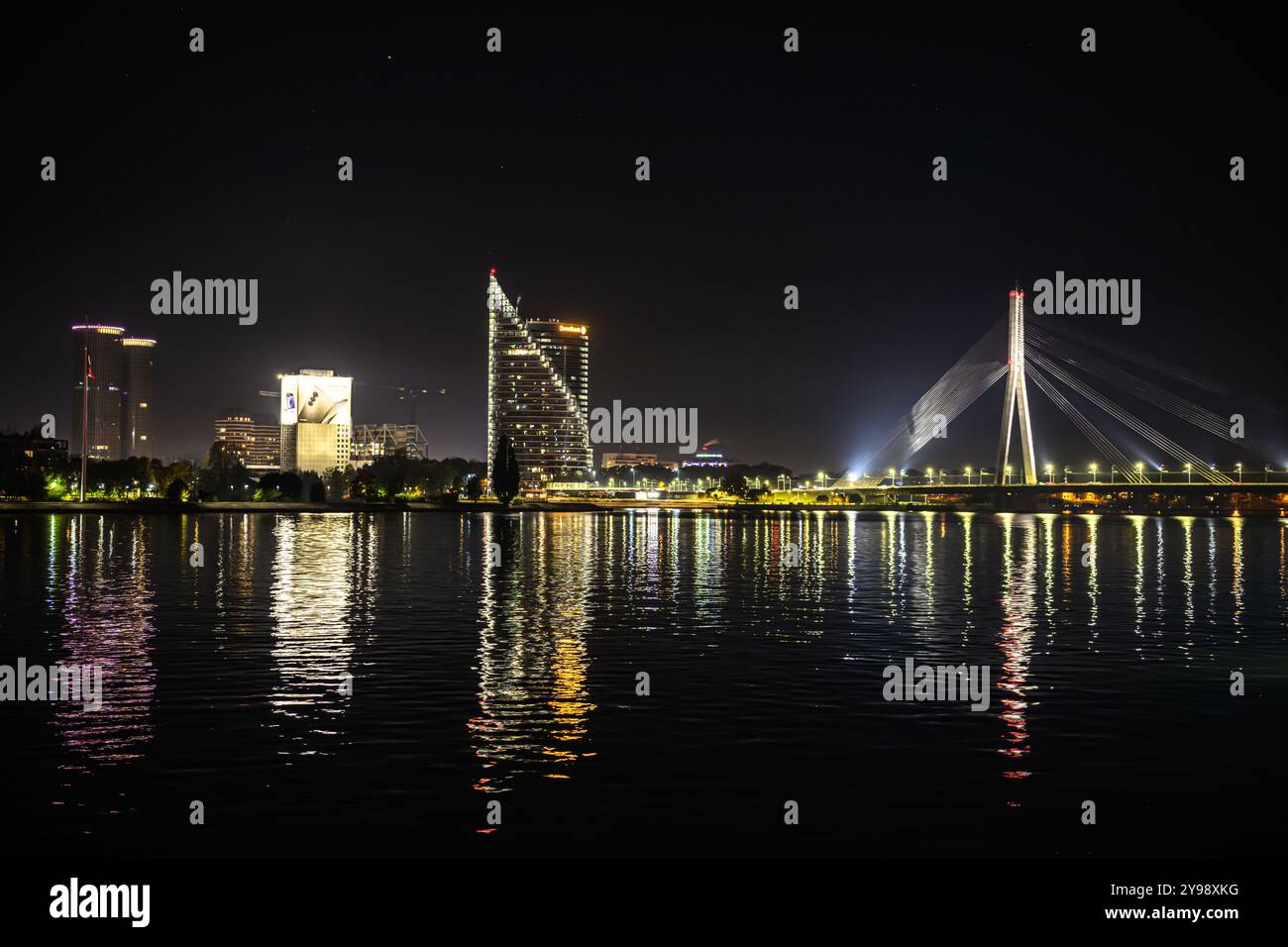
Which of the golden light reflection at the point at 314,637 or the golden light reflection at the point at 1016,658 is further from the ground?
the golden light reflection at the point at 314,637

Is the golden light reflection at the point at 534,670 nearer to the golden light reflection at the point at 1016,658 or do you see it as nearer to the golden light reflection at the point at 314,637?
the golden light reflection at the point at 314,637

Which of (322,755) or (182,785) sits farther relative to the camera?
(322,755)

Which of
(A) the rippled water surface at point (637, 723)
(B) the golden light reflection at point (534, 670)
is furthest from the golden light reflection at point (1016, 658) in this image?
(B) the golden light reflection at point (534, 670)

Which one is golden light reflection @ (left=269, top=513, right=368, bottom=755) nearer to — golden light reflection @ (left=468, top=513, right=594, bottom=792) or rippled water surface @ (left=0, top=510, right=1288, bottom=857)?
rippled water surface @ (left=0, top=510, right=1288, bottom=857)

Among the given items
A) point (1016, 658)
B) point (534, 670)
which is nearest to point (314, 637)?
point (534, 670)

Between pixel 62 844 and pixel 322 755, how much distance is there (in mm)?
4304

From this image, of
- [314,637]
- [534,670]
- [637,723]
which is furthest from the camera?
[314,637]

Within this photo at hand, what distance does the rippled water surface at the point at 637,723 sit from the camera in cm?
1350

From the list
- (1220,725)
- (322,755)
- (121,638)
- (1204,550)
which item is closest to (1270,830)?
(1220,725)

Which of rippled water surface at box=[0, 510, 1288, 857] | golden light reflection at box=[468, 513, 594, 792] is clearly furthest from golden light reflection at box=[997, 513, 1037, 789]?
golden light reflection at box=[468, 513, 594, 792]

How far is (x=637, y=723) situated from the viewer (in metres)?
19.2

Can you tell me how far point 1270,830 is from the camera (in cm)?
1356

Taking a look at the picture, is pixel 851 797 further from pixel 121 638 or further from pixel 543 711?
pixel 121 638

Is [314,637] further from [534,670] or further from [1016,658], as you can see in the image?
[1016,658]
